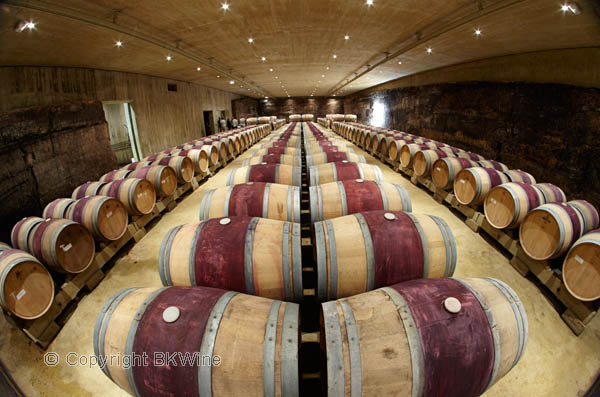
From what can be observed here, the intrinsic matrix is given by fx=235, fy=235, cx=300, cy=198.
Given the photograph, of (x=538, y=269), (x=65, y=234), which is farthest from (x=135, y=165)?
(x=538, y=269)

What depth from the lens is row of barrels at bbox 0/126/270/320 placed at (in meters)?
2.51

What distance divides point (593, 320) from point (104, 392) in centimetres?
516

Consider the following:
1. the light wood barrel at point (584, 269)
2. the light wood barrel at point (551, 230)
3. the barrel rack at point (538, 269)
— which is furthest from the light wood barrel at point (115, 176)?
the light wood barrel at point (584, 269)

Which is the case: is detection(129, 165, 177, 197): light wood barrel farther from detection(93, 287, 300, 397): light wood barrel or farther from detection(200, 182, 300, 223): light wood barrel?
detection(93, 287, 300, 397): light wood barrel

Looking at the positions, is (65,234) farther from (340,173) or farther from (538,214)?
(538,214)

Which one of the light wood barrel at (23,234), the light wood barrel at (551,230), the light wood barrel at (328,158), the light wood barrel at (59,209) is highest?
the light wood barrel at (328,158)

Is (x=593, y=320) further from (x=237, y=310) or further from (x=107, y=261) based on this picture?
(x=107, y=261)

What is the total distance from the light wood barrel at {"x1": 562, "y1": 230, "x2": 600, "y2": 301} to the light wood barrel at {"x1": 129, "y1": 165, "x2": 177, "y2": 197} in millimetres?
6520

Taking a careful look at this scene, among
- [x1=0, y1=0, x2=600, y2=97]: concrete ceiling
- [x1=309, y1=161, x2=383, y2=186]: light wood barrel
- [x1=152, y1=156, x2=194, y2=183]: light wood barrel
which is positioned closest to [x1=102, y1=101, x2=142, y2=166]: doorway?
[x1=0, y1=0, x2=600, y2=97]: concrete ceiling

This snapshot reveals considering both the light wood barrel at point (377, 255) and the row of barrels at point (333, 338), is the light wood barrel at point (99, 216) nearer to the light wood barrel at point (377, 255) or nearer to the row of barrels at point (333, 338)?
the row of barrels at point (333, 338)

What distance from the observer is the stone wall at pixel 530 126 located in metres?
5.34

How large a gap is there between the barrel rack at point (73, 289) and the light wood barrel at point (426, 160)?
6.33 m

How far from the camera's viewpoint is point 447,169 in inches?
200

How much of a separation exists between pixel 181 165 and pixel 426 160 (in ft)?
20.2
